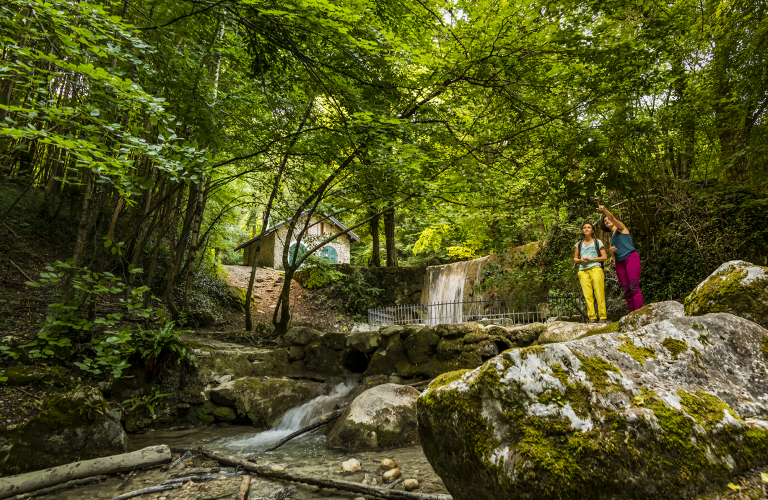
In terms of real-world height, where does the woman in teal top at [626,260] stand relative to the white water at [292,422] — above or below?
above

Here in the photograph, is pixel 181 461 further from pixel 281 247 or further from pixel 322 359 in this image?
pixel 281 247

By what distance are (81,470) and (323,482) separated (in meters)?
2.74

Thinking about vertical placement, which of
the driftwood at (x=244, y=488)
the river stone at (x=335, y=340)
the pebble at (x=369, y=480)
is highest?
the river stone at (x=335, y=340)

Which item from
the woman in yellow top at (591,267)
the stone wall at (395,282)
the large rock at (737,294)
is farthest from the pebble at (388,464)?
the stone wall at (395,282)

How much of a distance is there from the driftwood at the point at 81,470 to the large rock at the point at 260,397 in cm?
238

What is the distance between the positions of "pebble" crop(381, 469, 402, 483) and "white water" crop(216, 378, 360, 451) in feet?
8.30

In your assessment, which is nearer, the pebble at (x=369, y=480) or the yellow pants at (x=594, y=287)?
the pebble at (x=369, y=480)

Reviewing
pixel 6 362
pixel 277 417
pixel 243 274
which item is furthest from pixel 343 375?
pixel 243 274

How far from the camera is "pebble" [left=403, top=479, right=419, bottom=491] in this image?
340cm

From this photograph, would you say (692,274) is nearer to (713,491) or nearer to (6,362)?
(713,491)

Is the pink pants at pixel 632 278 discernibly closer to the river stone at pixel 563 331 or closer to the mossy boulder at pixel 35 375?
the river stone at pixel 563 331

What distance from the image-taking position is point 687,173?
6.64 m

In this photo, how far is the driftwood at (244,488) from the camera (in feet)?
11.4

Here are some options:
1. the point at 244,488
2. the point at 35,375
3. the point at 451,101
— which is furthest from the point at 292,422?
the point at 451,101
